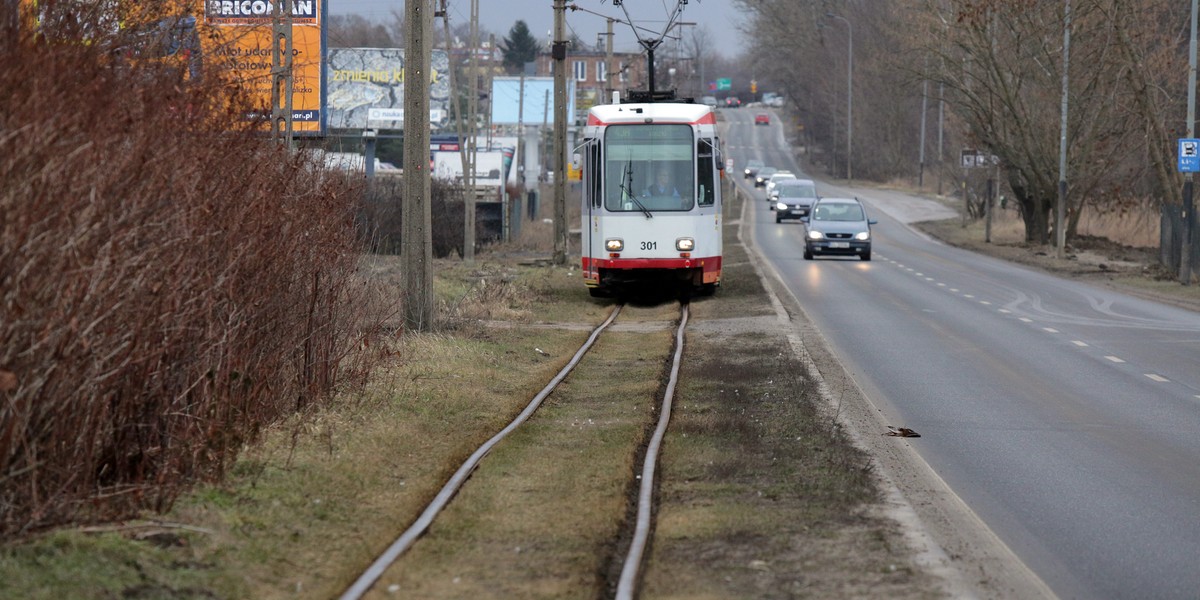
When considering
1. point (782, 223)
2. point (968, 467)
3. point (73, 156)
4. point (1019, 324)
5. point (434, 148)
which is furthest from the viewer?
point (782, 223)

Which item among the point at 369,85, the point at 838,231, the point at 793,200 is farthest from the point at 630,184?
the point at 369,85

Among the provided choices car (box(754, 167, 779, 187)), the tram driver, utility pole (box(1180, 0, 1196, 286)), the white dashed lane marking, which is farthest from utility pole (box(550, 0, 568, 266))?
car (box(754, 167, 779, 187))

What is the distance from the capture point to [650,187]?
24828mm

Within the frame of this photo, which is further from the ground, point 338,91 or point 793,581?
point 338,91

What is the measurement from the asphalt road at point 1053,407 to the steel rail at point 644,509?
6.42 feet

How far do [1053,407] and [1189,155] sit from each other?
1986 centimetres

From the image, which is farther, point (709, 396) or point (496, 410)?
point (709, 396)

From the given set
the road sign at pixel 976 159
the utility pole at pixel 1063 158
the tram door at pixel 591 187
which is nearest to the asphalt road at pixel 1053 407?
the tram door at pixel 591 187

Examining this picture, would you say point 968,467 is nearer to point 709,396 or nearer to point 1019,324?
point 709,396

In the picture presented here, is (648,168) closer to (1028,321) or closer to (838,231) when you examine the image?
(1028,321)

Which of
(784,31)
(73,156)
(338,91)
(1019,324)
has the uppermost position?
(784,31)

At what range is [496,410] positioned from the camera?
505 inches

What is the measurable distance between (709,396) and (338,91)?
174 ft

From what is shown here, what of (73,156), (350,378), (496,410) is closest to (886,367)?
(496,410)
